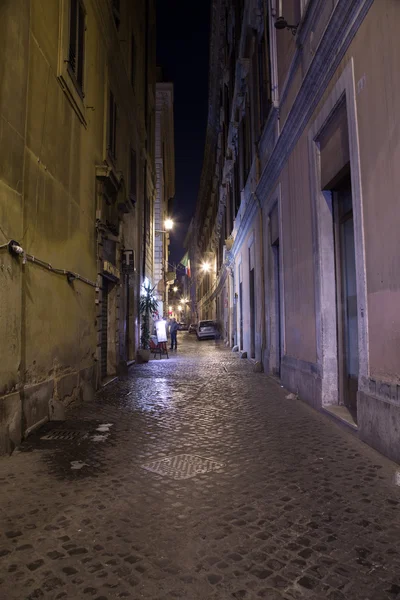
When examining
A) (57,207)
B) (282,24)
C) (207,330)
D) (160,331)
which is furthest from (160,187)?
(57,207)

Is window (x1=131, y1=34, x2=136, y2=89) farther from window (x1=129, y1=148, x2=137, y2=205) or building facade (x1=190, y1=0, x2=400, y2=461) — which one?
building facade (x1=190, y1=0, x2=400, y2=461)

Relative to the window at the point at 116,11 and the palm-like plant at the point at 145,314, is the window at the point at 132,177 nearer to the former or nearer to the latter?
the window at the point at 116,11

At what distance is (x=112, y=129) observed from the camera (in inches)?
446

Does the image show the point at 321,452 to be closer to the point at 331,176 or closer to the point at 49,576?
the point at 49,576

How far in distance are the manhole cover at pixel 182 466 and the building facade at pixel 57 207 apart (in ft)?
5.57

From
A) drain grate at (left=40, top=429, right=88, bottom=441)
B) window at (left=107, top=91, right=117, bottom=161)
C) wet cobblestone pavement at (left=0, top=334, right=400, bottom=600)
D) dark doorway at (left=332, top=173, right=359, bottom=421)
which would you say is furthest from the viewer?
window at (left=107, top=91, right=117, bottom=161)

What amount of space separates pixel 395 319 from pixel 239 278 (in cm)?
1605

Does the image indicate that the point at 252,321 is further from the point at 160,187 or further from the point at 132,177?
the point at 160,187

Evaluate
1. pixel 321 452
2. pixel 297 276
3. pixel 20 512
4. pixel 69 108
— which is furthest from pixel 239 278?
pixel 20 512

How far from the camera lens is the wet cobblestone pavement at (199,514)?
229 cm

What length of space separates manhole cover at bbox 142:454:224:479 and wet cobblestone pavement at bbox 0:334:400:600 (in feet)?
0.06

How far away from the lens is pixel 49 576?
7.72 feet

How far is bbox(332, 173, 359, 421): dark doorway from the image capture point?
6.19m

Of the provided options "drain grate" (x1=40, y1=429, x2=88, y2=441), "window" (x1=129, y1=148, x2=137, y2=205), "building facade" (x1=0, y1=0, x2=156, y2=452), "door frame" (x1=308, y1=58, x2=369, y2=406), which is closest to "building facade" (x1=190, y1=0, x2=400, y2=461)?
"door frame" (x1=308, y1=58, x2=369, y2=406)
